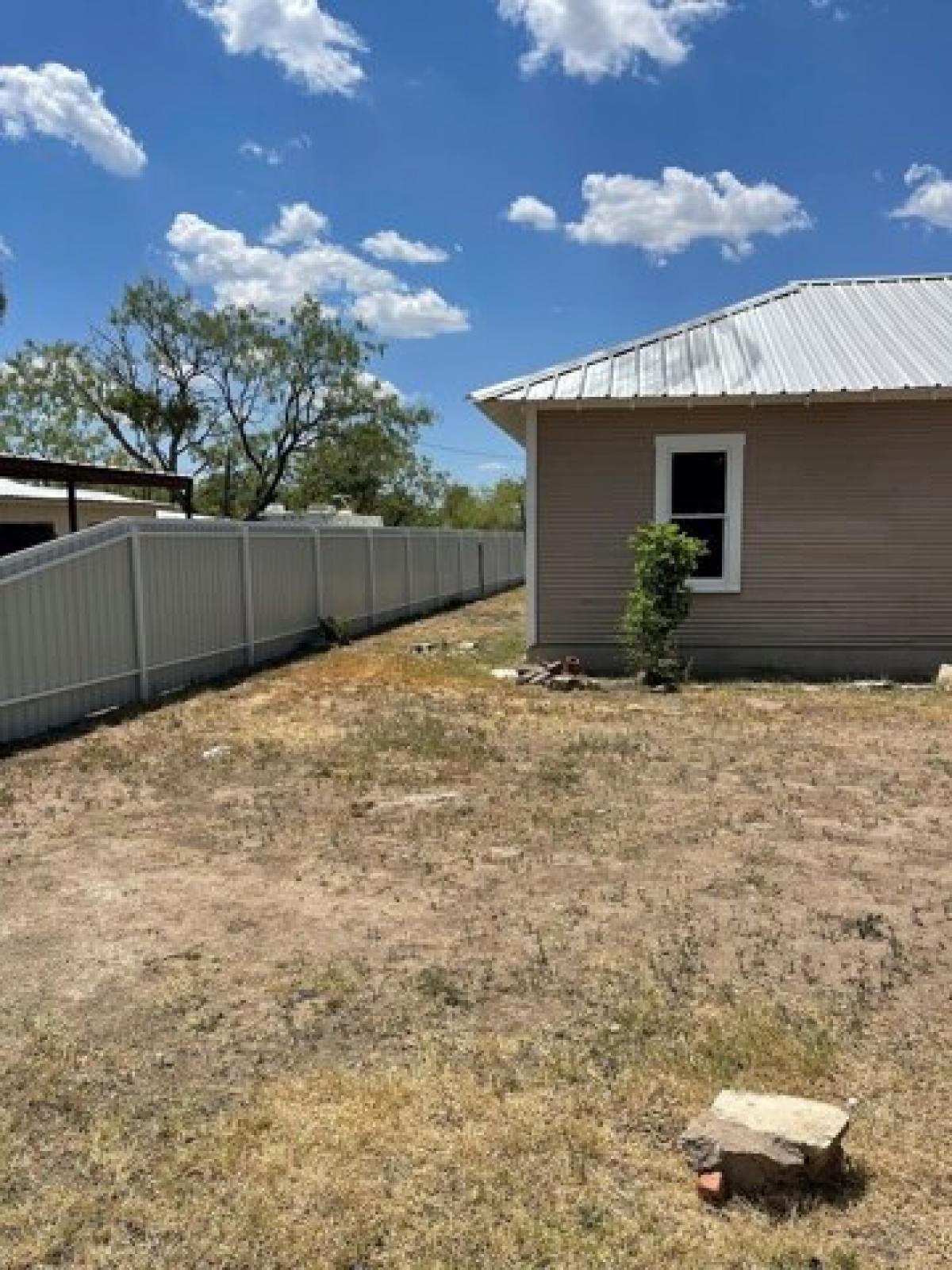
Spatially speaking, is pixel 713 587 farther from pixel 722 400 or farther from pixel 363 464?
pixel 363 464

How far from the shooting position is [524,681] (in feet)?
32.6

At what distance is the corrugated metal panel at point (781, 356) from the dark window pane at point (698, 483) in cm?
83

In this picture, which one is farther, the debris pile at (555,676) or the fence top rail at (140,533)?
the debris pile at (555,676)

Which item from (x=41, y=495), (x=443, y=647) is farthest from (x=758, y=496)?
(x=41, y=495)

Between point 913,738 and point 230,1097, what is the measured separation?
586 centimetres

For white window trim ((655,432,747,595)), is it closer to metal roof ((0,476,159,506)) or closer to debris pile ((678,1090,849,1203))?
debris pile ((678,1090,849,1203))

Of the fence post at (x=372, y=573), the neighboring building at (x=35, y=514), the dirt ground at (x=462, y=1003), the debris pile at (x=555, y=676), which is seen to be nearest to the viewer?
the dirt ground at (x=462, y=1003)

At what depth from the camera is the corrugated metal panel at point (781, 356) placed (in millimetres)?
9742

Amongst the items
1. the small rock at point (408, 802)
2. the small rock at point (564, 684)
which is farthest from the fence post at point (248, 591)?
the small rock at point (408, 802)

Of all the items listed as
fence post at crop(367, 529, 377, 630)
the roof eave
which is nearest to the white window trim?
the roof eave

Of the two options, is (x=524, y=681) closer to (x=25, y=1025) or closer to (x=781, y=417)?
(x=781, y=417)

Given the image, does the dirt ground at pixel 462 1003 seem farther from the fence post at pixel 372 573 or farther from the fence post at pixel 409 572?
the fence post at pixel 409 572

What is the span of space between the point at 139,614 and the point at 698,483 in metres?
A: 5.79

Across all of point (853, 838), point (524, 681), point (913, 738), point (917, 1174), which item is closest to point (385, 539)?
point (524, 681)
